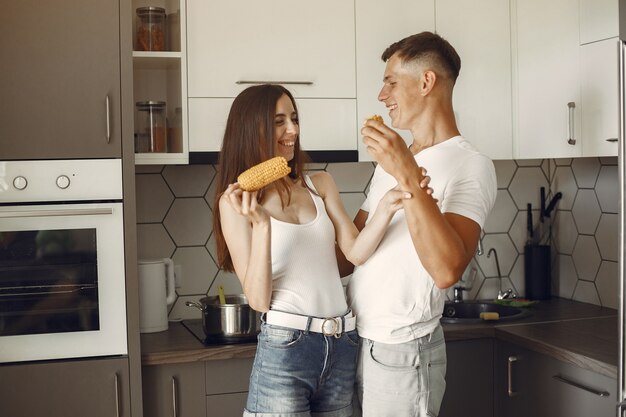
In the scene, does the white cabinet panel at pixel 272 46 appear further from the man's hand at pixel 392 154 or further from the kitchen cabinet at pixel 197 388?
the man's hand at pixel 392 154

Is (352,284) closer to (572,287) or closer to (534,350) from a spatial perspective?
(534,350)

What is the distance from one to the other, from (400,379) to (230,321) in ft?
2.93

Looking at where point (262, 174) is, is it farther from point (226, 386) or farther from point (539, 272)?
point (539, 272)

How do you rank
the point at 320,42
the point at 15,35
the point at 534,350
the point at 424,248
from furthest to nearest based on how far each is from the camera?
1. the point at 320,42
2. the point at 534,350
3. the point at 15,35
4. the point at 424,248

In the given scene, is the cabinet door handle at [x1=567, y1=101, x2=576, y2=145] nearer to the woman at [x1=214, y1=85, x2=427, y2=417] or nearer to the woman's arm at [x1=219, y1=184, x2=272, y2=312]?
the woman at [x1=214, y1=85, x2=427, y2=417]

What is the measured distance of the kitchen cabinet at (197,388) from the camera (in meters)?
2.75

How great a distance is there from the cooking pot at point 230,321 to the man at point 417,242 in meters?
0.68

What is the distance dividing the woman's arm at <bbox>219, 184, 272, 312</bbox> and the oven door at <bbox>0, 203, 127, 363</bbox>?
68 cm

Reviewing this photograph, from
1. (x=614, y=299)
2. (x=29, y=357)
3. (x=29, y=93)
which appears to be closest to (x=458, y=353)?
(x=614, y=299)

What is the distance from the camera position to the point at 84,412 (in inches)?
105

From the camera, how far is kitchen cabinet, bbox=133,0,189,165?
292 centimetres

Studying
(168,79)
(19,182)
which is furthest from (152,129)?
(19,182)

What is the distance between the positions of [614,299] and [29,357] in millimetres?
2130

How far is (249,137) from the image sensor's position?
2.19 metres
